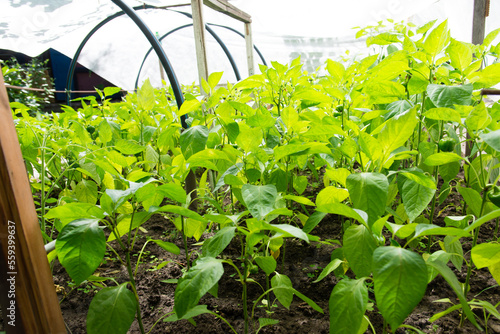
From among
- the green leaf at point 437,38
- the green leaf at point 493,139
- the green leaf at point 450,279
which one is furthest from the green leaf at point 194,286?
the green leaf at point 437,38

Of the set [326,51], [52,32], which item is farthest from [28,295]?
[326,51]

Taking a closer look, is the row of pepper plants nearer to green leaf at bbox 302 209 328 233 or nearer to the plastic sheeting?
green leaf at bbox 302 209 328 233

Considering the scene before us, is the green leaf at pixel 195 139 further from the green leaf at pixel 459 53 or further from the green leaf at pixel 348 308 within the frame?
the green leaf at pixel 459 53

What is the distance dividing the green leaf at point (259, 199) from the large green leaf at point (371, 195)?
0.14 meters

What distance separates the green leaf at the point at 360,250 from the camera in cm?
58

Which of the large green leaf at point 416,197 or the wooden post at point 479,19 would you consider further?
the wooden post at point 479,19

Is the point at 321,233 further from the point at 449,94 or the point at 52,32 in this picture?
the point at 52,32

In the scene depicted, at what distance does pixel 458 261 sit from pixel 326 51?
7570mm

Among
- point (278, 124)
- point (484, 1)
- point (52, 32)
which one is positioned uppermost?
point (52, 32)

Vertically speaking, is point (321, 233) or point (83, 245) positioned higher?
point (83, 245)

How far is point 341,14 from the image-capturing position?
6.75m

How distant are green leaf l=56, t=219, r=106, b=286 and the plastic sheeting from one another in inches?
145

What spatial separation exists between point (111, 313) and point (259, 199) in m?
0.33

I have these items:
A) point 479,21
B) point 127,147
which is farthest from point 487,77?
point 479,21
